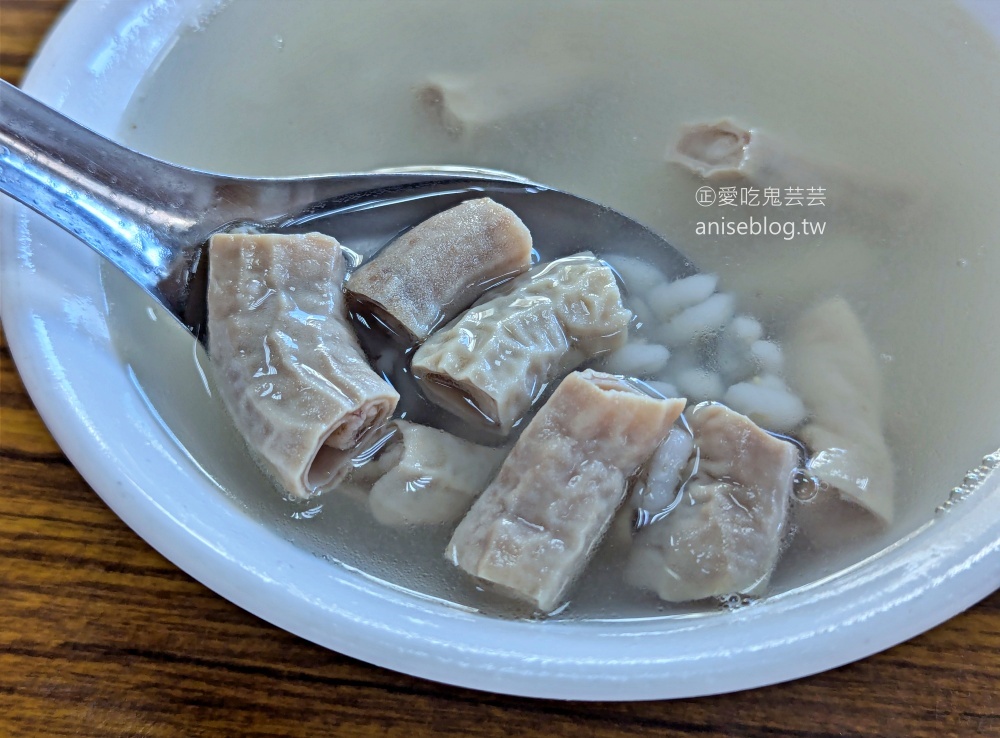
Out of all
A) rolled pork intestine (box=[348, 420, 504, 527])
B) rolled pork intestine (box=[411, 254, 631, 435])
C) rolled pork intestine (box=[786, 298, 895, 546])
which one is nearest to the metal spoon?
rolled pork intestine (box=[411, 254, 631, 435])

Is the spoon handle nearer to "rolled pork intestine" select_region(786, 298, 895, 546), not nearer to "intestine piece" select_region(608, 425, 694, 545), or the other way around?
"intestine piece" select_region(608, 425, 694, 545)

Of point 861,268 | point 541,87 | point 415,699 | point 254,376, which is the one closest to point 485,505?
point 415,699

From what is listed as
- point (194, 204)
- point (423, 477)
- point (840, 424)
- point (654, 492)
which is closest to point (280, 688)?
point (423, 477)

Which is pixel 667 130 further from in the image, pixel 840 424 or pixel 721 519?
pixel 721 519

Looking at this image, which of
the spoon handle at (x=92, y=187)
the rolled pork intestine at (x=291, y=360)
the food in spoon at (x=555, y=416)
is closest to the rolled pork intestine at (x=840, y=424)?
the food in spoon at (x=555, y=416)

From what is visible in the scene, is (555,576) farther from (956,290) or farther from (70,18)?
(70,18)

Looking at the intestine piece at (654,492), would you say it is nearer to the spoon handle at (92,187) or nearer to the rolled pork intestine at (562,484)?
the rolled pork intestine at (562,484)
